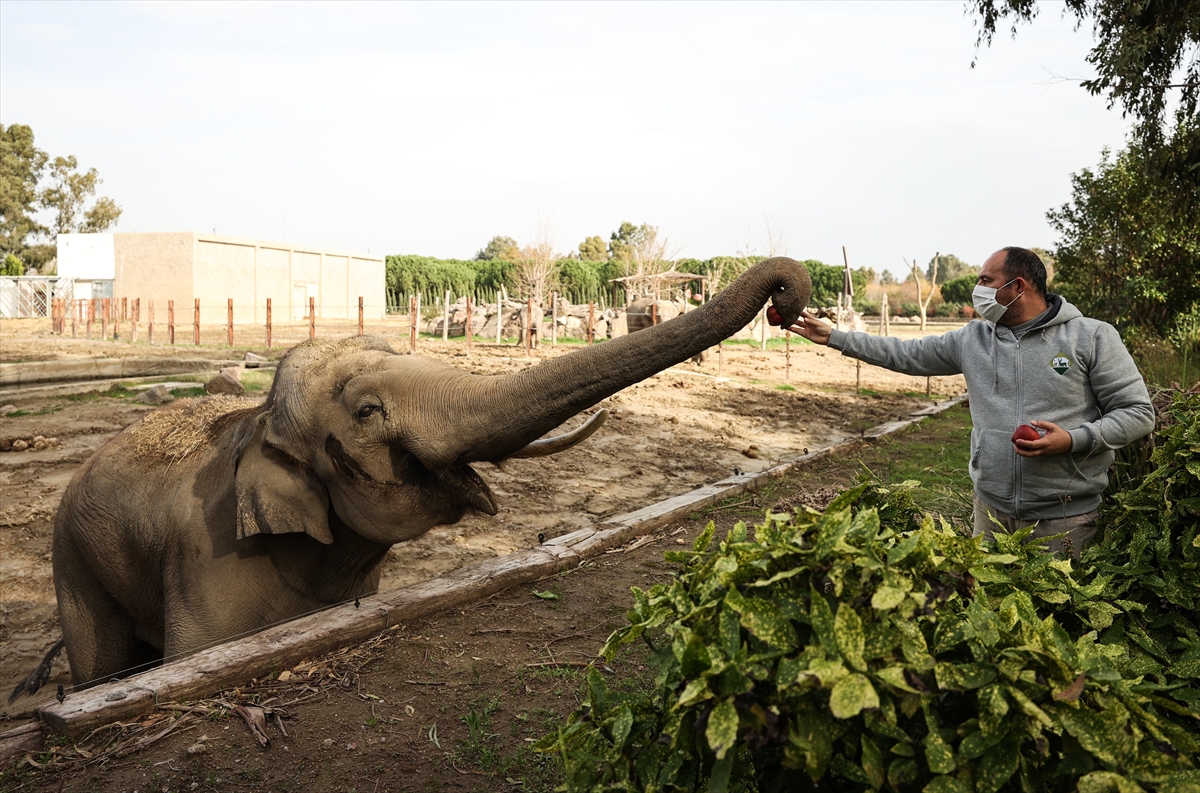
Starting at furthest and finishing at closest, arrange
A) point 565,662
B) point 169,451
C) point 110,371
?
point 110,371, point 169,451, point 565,662

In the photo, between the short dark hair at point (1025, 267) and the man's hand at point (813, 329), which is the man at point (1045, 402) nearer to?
the short dark hair at point (1025, 267)

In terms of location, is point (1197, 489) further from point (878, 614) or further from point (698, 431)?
point (698, 431)

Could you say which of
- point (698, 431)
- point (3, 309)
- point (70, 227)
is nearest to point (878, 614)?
point (698, 431)

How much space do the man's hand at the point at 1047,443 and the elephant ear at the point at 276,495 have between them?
9.81 ft

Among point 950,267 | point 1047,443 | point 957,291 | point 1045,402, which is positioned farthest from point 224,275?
point 950,267

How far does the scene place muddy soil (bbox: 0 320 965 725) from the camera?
686cm

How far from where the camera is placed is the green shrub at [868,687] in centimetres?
167

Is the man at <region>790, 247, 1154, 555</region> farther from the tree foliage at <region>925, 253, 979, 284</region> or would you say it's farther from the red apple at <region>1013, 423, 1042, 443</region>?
the tree foliage at <region>925, 253, 979, 284</region>

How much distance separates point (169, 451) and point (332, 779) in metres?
2.38

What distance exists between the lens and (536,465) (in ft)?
33.1

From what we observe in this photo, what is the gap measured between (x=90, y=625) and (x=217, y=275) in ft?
117

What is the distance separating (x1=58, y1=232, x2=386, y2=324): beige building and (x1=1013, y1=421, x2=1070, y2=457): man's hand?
35.1 metres

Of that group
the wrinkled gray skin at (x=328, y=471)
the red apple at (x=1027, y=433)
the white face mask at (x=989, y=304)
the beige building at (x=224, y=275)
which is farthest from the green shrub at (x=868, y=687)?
the beige building at (x=224, y=275)

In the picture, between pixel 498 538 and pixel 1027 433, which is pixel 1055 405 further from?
pixel 498 538
